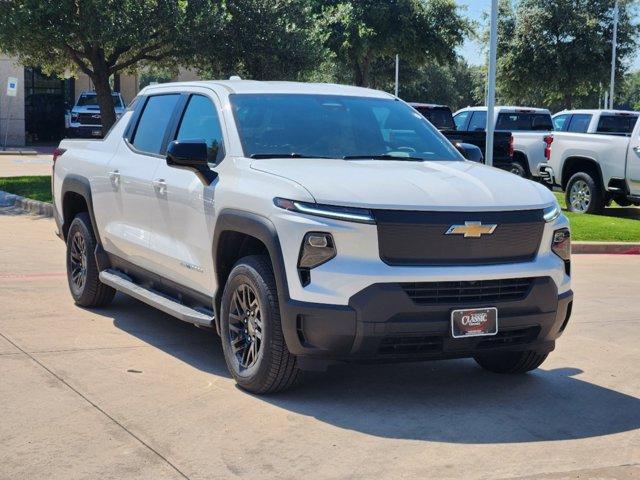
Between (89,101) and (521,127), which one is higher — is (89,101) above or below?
above

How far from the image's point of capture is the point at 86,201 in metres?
8.37

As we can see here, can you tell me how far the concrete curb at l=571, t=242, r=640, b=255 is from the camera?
13406 mm

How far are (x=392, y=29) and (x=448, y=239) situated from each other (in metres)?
32.8

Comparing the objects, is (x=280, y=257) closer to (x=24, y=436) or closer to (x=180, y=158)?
(x=180, y=158)

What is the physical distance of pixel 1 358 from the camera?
21.8ft

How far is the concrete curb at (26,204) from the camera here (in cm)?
1579

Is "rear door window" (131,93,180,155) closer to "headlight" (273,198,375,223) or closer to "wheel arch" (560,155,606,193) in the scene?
"headlight" (273,198,375,223)

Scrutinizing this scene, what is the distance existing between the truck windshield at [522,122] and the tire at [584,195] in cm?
654

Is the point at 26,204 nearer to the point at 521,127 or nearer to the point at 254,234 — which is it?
the point at 254,234

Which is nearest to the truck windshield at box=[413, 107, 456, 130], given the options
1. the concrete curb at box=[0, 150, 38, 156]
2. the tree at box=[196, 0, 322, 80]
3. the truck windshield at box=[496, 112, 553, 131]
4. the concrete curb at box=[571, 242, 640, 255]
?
the truck windshield at box=[496, 112, 553, 131]

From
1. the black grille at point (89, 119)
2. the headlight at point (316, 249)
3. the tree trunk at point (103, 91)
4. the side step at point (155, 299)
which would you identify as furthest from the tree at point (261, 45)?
the black grille at point (89, 119)

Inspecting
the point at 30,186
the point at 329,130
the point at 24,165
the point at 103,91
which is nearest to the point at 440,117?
the point at 103,91

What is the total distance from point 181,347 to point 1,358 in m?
1.24

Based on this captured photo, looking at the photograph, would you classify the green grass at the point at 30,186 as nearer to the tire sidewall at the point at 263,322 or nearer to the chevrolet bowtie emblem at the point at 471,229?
the tire sidewall at the point at 263,322
